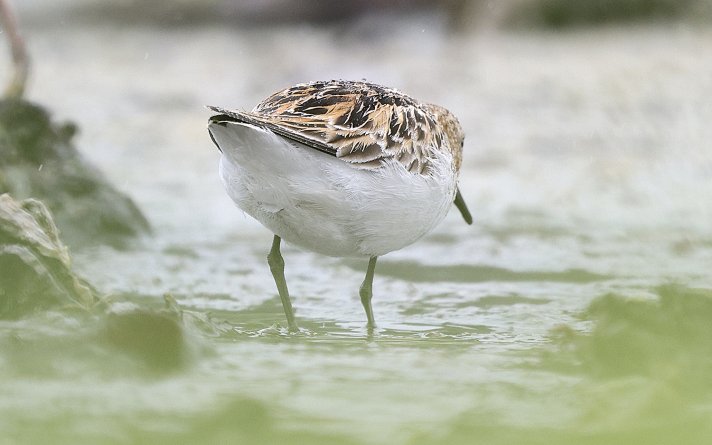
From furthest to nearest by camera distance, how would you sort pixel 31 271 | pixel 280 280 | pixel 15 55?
pixel 15 55 < pixel 280 280 < pixel 31 271

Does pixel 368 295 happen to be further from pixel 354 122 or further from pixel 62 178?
pixel 62 178

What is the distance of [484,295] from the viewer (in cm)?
679

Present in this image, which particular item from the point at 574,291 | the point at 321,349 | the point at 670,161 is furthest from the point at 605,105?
the point at 321,349

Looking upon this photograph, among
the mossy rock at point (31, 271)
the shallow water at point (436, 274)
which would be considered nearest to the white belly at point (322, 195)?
the shallow water at point (436, 274)

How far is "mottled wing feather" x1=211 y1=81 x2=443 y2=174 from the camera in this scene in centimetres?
511

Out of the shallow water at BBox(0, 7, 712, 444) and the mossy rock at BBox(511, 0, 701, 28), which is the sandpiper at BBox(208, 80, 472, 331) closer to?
the shallow water at BBox(0, 7, 712, 444)

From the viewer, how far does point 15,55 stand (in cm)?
789

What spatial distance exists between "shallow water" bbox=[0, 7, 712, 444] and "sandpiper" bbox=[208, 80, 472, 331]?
513 millimetres

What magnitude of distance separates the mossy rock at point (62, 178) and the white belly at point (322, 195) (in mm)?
2428

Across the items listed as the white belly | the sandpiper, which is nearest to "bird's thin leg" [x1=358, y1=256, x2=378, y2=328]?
the sandpiper

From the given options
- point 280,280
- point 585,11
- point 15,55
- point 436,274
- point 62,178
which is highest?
point 585,11

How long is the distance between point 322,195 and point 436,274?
248cm

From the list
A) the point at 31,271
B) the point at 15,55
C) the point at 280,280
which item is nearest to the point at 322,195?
the point at 280,280

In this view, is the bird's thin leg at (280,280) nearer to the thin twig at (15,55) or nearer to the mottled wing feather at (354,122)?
the mottled wing feather at (354,122)
